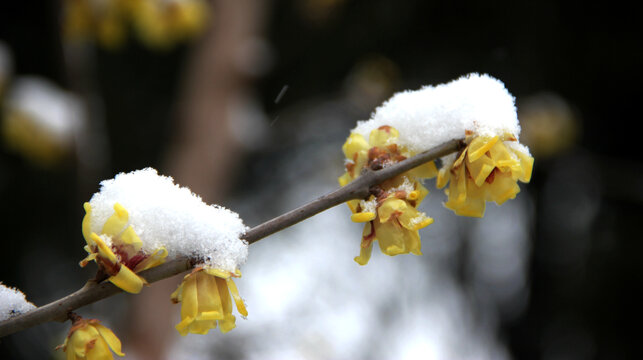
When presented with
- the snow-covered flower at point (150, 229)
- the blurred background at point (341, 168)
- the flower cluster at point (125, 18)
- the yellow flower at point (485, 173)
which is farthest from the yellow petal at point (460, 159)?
the blurred background at point (341, 168)

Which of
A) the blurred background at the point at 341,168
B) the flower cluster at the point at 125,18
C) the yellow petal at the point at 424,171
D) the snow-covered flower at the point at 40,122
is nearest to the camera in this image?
the yellow petal at the point at 424,171

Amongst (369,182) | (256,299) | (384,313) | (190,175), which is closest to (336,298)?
(384,313)

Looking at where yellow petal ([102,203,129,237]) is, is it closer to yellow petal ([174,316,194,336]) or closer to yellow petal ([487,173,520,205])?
yellow petal ([174,316,194,336])

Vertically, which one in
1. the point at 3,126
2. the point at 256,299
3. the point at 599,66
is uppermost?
the point at 3,126

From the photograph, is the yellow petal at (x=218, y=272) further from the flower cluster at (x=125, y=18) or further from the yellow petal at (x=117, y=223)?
the flower cluster at (x=125, y=18)

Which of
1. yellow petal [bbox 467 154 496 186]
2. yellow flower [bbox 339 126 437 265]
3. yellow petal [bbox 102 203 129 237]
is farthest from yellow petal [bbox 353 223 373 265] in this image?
yellow petal [bbox 102 203 129 237]

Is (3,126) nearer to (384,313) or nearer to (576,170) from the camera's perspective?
(384,313)

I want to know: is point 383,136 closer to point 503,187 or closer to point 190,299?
point 503,187
